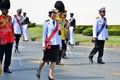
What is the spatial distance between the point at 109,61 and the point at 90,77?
17.4 ft

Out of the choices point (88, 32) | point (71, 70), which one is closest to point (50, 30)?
point (71, 70)

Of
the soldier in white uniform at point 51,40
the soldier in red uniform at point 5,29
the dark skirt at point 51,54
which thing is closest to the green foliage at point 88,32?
the soldier in red uniform at point 5,29

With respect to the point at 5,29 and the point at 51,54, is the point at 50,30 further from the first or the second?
the point at 5,29

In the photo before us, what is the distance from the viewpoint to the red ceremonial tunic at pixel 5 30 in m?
13.8

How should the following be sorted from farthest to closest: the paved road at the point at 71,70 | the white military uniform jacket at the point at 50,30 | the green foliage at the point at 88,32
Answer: the green foliage at the point at 88,32 < the paved road at the point at 71,70 < the white military uniform jacket at the point at 50,30

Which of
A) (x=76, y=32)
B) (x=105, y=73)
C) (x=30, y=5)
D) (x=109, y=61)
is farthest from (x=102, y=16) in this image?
(x=30, y=5)

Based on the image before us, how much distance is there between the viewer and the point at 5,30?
45.6 feet

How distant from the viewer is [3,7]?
13805 millimetres

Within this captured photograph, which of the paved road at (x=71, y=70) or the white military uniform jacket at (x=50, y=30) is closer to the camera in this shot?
→ the white military uniform jacket at (x=50, y=30)

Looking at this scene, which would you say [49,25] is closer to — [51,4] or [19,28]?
[19,28]

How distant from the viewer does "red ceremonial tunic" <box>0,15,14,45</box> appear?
13.8 metres

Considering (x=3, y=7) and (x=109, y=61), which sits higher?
(x=3, y=7)

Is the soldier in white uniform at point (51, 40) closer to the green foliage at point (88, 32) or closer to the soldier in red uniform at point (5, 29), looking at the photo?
the soldier in red uniform at point (5, 29)

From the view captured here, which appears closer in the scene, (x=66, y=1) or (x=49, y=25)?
(x=49, y=25)
